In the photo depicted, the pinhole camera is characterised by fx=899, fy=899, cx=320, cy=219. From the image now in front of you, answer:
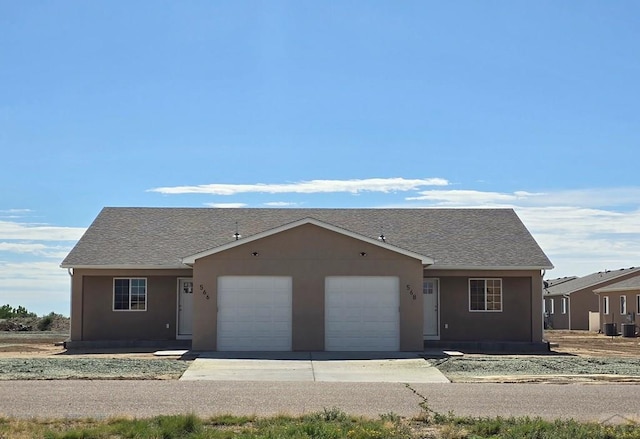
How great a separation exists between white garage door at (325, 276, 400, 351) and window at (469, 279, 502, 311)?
4421 millimetres

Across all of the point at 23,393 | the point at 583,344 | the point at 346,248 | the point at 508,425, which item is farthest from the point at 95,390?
the point at 583,344

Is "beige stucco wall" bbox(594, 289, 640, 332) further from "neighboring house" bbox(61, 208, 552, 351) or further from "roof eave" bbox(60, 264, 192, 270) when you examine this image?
"roof eave" bbox(60, 264, 192, 270)

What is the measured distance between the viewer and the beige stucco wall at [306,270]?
26469mm

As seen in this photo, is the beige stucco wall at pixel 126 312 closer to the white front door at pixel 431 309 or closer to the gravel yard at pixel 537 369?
the white front door at pixel 431 309

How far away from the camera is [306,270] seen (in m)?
26.6

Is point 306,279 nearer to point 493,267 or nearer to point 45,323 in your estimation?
point 493,267

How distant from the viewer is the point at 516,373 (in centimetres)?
2089

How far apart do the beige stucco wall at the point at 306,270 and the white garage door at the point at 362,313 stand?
200 millimetres

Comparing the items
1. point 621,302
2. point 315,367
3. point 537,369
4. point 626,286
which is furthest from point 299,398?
Result: point 621,302

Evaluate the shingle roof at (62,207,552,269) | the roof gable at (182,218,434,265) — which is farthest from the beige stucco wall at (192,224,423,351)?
the shingle roof at (62,207,552,269)

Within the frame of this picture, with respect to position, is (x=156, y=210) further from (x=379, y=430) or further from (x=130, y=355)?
(x=379, y=430)

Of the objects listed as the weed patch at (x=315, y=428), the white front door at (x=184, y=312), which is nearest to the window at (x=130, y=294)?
the white front door at (x=184, y=312)

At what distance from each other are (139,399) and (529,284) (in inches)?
701

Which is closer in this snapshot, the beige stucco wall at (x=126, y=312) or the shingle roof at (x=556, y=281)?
the beige stucco wall at (x=126, y=312)
